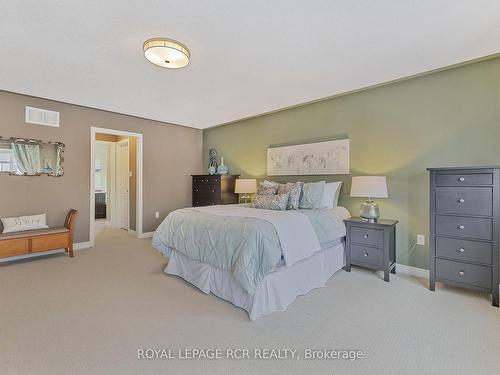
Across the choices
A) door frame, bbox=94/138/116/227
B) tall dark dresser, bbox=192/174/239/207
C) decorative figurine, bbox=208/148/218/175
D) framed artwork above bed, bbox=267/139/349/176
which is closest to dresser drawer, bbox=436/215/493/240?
framed artwork above bed, bbox=267/139/349/176

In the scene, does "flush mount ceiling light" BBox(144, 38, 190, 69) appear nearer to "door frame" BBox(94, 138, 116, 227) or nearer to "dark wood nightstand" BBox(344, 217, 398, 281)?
"dark wood nightstand" BBox(344, 217, 398, 281)

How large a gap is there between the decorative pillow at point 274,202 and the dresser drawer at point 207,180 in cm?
163

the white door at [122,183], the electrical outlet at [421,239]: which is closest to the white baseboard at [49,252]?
the white door at [122,183]

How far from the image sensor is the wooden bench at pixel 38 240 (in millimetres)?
3230

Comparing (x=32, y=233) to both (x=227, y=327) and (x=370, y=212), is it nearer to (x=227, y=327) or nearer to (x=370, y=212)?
(x=227, y=327)

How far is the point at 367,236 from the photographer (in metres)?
2.96

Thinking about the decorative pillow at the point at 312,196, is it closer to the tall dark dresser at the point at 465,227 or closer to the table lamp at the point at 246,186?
the tall dark dresser at the point at 465,227

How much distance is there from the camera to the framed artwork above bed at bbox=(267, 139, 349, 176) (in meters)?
3.67

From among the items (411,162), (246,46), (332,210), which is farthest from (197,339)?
(411,162)

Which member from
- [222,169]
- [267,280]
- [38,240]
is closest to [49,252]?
[38,240]

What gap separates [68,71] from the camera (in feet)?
9.37

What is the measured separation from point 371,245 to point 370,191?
2.05 ft

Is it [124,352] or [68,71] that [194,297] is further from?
[68,71]

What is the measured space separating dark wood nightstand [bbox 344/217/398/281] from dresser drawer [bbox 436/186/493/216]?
54cm
